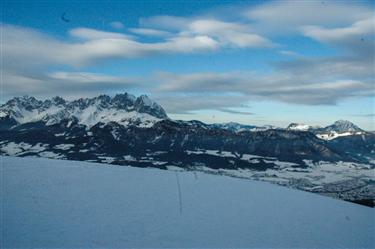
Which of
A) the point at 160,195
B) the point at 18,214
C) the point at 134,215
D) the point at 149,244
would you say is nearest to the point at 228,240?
the point at 149,244

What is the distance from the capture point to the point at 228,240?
15258 mm

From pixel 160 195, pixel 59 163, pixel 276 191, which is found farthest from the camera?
pixel 59 163

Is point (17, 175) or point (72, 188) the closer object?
point (72, 188)

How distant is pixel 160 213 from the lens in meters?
17.9

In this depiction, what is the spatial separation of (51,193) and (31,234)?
6.22m

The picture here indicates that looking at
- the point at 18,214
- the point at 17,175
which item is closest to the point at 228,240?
the point at 18,214

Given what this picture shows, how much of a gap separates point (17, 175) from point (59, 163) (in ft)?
19.5

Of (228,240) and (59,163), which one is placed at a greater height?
(59,163)

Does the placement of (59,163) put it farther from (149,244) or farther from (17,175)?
(149,244)

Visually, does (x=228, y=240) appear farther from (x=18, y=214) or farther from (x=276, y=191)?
(x=276, y=191)

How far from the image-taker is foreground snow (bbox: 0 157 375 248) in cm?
1454

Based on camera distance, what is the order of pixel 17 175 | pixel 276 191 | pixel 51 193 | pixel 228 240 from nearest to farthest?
pixel 228 240, pixel 51 193, pixel 17 175, pixel 276 191

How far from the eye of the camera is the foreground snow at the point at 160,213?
14539 millimetres

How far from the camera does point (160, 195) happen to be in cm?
2119
